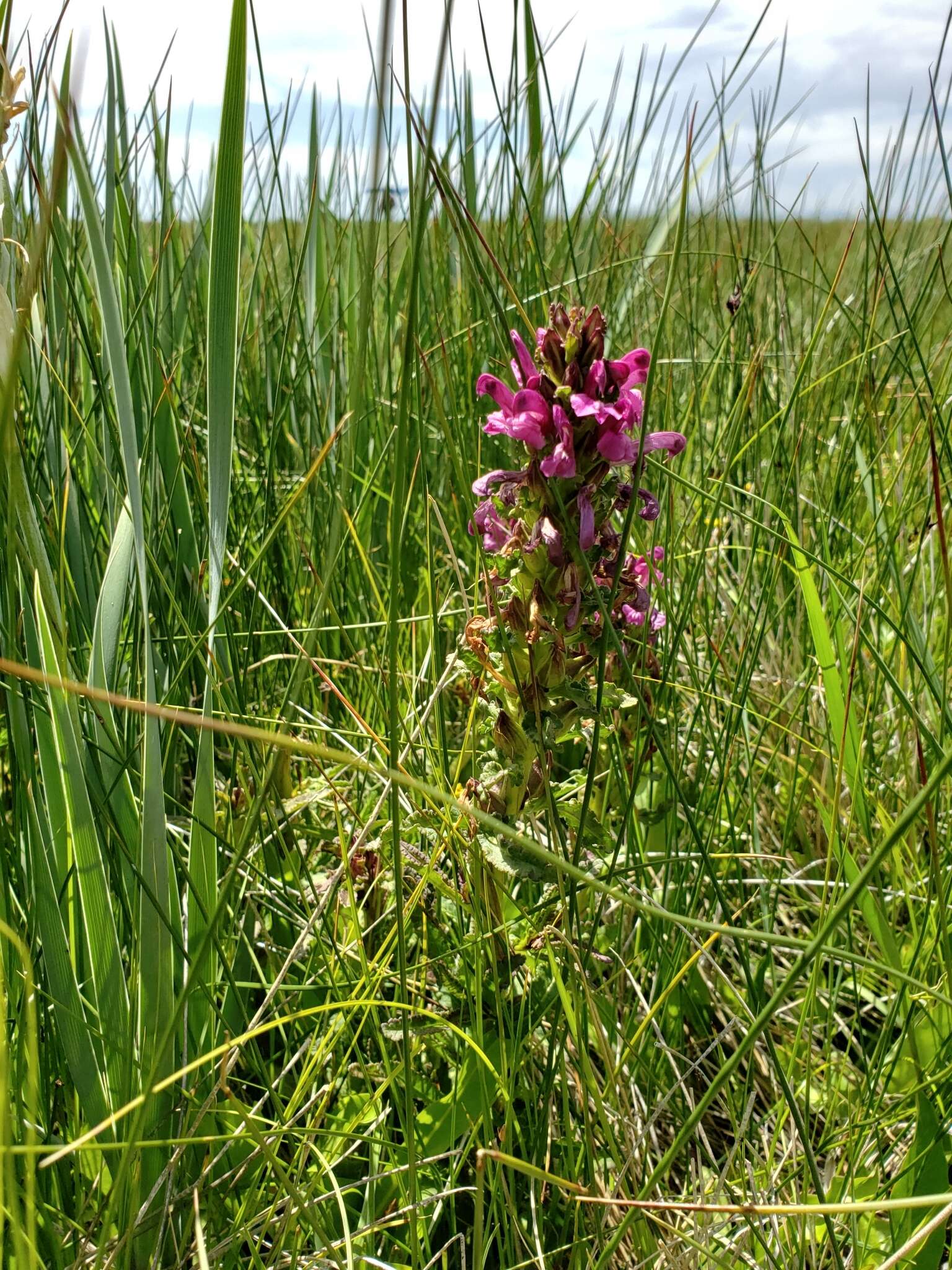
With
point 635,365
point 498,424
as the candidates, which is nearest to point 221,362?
point 498,424

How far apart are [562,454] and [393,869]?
1.35ft

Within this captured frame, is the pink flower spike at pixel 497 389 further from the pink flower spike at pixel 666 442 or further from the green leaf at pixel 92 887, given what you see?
the green leaf at pixel 92 887

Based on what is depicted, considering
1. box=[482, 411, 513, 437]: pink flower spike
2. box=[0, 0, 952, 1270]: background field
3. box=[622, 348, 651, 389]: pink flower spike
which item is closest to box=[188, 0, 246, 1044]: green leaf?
box=[0, 0, 952, 1270]: background field

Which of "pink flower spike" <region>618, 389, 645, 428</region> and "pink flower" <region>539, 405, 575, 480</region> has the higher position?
"pink flower spike" <region>618, 389, 645, 428</region>

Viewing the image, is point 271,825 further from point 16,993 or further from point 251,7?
point 251,7

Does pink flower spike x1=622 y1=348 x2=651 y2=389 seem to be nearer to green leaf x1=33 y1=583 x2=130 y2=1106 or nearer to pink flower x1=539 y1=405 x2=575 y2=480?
pink flower x1=539 y1=405 x2=575 y2=480

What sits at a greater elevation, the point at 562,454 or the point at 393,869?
the point at 562,454

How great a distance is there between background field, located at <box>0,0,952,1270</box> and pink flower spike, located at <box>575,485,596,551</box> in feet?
0.27

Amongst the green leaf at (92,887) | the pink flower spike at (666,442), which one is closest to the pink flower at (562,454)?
the pink flower spike at (666,442)

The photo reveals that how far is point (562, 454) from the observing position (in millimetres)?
815

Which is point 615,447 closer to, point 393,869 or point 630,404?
point 630,404

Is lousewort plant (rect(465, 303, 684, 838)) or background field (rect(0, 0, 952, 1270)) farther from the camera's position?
lousewort plant (rect(465, 303, 684, 838))

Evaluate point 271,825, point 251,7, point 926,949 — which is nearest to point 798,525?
point 926,949

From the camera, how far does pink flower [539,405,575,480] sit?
32.0 inches
